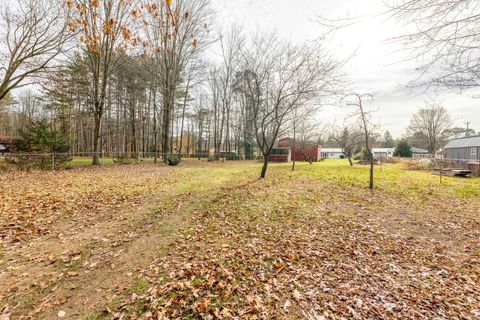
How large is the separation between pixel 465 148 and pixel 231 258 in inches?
1486

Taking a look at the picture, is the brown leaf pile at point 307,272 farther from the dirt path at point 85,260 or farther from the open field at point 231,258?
the dirt path at point 85,260

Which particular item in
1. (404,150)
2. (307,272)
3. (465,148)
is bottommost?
(307,272)

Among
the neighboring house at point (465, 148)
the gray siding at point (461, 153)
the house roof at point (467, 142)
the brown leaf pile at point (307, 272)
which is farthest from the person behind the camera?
the gray siding at point (461, 153)

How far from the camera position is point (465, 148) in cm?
2730

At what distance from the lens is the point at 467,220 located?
19.5 feet

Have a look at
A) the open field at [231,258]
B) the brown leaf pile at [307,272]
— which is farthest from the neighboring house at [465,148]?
the brown leaf pile at [307,272]

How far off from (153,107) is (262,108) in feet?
66.3

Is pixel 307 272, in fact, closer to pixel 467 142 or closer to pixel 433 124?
pixel 467 142

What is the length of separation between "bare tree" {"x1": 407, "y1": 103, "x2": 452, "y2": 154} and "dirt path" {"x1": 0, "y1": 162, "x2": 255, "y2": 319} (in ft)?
166

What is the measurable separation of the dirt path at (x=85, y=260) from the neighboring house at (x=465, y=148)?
3420 cm

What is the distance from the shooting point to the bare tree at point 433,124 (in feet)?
128

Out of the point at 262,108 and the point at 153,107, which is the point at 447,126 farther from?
the point at 153,107

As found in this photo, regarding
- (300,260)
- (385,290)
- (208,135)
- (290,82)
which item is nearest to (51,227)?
(300,260)

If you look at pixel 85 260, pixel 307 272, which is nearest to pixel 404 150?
pixel 307 272
